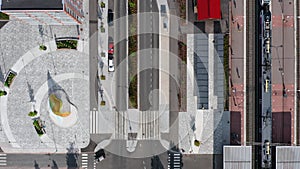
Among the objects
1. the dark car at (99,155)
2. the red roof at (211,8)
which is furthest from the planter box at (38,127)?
the red roof at (211,8)

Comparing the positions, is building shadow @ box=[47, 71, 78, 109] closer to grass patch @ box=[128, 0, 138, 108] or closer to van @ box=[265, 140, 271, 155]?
grass patch @ box=[128, 0, 138, 108]

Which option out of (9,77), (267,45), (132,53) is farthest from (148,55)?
(9,77)

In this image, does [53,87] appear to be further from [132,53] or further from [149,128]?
[149,128]

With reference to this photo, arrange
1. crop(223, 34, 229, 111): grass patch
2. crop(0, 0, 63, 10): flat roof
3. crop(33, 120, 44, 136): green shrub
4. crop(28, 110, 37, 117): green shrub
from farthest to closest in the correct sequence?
crop(33, 120, 44, 136): green shrub, crop(28, 110, 37, 117): green shrub, crop(223, 34, 229, 111): grass patch, crop(0, 0, 63, 10): flat roof

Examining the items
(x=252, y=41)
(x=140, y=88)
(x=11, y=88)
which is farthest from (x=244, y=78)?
(x=11, y=88)

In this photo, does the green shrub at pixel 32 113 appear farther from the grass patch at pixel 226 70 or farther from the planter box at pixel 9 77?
the grass patch at pixel 226 70

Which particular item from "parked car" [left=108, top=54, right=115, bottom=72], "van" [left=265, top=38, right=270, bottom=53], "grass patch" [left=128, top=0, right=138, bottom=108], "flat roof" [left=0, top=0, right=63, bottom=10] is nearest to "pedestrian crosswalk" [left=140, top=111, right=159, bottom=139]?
"grass patch" [left=128, top=0, right=138, bottom=108]
